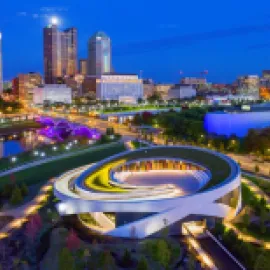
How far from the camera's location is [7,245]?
8.39 meters

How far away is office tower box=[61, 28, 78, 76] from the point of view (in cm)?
9656

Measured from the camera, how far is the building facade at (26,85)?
6821 centimetres

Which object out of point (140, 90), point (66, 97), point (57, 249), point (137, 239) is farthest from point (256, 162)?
point (66, 97)

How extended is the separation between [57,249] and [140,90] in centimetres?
5163

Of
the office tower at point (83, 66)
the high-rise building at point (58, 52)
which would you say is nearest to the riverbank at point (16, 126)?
the high-rise building at point (58, 52)

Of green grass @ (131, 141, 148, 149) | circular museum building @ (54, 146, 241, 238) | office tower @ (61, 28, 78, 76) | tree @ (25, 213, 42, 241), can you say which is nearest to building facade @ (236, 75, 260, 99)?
office tower @ (61, 28, 78, 76)

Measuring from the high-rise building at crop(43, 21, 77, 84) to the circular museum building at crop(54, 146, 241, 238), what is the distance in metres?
83.1

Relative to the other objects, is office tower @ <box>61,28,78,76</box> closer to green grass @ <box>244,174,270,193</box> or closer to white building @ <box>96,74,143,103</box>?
white building @ <box>96,74,143,103</box>

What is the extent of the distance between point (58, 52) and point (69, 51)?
13.3ft

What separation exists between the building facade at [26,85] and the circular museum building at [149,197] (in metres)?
57.7

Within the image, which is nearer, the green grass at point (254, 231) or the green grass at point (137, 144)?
the green grass at point (254, 231)

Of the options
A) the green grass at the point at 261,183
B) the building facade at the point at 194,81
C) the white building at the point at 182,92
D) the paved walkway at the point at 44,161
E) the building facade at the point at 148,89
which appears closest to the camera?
the green grass at the point at 261,183

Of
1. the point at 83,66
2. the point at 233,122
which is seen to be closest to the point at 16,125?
the point at 233,122

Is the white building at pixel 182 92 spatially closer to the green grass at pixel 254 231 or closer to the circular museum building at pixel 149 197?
the circular museum building at pixel 149 197
